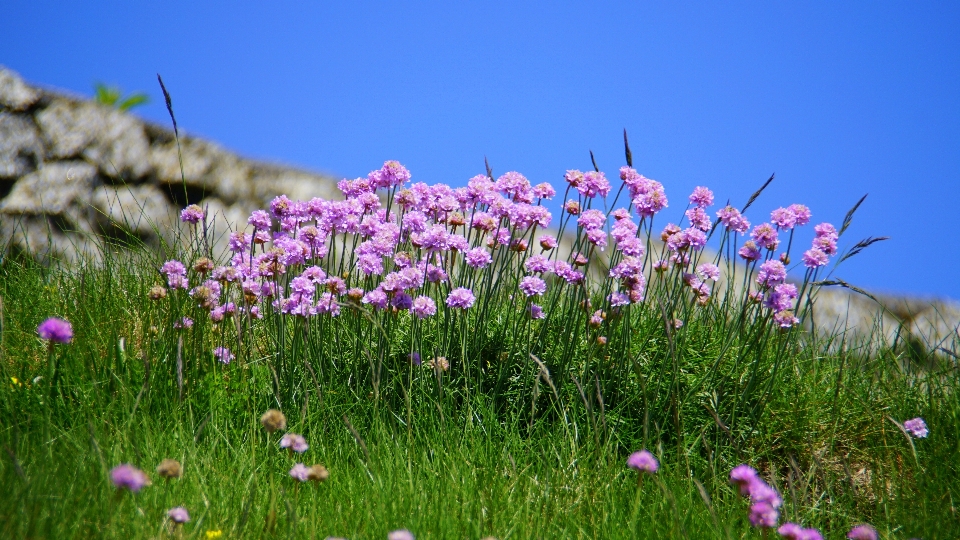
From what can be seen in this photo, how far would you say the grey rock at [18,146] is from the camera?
7820 millimetres

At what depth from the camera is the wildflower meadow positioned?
2.55 metres

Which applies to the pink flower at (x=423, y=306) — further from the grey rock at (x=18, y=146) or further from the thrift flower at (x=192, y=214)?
the grey rock at (x=18, y=146)

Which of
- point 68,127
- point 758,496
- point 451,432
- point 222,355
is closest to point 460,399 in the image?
point 451,432

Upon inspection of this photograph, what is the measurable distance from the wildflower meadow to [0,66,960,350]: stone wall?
11.8 feet

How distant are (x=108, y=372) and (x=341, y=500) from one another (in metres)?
1.29

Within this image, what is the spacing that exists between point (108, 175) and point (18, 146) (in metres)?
0.97

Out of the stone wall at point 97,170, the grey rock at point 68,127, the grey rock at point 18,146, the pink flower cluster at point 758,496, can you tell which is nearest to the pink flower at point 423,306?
the pink flower cluster at point 758,496

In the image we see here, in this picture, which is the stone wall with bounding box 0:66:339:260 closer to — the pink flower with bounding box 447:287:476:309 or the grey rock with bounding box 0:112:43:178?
the grey rock with bounding box 0:112:43:178

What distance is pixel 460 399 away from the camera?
3773 mm

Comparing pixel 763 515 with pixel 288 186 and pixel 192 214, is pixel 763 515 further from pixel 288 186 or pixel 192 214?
pixel 288 186

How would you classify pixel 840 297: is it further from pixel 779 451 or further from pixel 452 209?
pixel 452 209

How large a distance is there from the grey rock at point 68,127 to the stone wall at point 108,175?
1cm

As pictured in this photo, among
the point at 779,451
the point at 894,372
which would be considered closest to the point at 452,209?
the point at 779,451

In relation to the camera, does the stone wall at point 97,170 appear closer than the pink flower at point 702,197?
No
